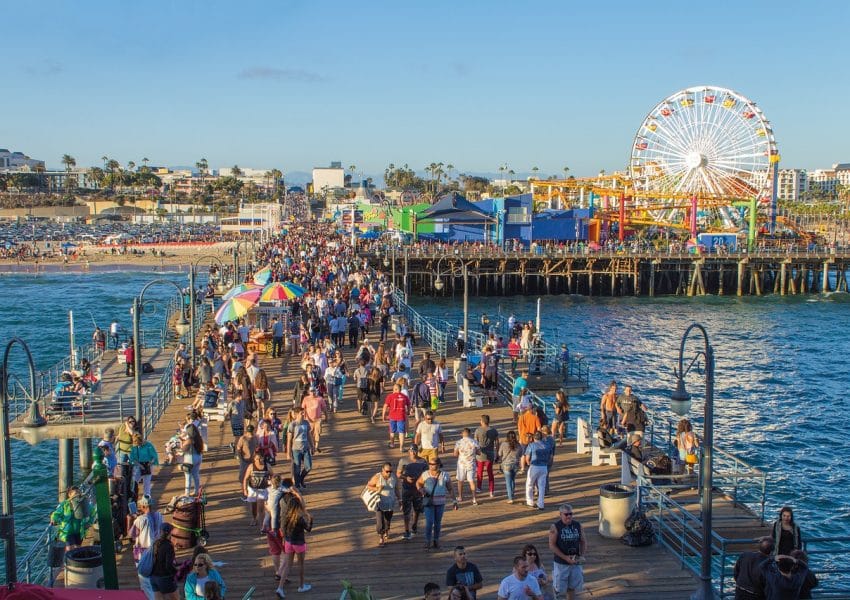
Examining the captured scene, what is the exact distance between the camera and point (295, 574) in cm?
936

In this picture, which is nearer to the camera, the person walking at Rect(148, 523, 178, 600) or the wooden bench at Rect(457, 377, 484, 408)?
the person walking at Rect(148, 523, 178, 600)

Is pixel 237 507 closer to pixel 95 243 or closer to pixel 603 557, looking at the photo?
pixel 603 557

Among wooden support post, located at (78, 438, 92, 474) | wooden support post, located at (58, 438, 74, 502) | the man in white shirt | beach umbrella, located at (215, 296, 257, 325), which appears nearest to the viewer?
the man in white shirt

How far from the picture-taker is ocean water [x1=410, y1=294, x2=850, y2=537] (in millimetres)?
21656

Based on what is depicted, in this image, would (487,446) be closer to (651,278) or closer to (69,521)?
(69,521)

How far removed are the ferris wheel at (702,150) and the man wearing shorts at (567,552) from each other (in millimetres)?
71245

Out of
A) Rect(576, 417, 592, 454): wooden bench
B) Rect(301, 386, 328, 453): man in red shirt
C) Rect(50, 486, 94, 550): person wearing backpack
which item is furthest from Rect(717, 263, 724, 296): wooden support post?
Rect(50, 486, 94, 550): person wearing backpack

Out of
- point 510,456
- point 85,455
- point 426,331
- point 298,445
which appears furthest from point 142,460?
point 426,331

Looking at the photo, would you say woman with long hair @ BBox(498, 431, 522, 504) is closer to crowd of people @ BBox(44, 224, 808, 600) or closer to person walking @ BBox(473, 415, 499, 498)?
crowd of people @ BBox(44, 224, 808, 600)

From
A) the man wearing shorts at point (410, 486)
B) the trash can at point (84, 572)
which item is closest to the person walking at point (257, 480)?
the man wearing shorts at point (410, 486)

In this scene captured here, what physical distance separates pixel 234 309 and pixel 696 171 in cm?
6941

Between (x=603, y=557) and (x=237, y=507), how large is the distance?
4667mm

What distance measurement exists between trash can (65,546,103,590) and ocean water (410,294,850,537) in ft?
45.3

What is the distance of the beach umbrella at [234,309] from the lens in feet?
62.8
